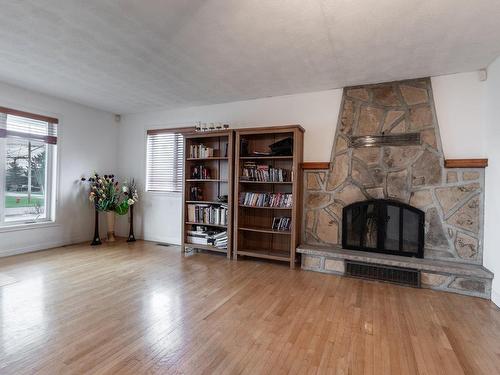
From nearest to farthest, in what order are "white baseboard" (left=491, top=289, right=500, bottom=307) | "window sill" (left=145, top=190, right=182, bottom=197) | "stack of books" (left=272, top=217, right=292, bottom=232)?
"white baseboard" (left=491, top=289, right=500, bottom=307) → "stack of books" (left=272, top=217, right=292, bottom=232) → "window sill" (left=145, top=190, right=182, bottom=197)

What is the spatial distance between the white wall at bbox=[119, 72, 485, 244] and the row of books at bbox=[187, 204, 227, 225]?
2.01 ft

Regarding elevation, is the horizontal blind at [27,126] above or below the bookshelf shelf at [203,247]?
above

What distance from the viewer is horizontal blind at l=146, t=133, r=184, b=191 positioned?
5.02 metres

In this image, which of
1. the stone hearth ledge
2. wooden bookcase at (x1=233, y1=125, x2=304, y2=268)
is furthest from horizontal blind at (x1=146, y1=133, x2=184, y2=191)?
the stone hearth ledge

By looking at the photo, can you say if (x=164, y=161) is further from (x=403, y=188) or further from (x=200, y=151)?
(x=403, y=188)

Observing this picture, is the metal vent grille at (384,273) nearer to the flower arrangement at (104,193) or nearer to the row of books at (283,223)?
the row of books at (283,223)

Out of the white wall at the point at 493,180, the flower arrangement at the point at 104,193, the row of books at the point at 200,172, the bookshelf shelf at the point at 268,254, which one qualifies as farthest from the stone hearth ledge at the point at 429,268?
the flower arrangement at the point at 104,193

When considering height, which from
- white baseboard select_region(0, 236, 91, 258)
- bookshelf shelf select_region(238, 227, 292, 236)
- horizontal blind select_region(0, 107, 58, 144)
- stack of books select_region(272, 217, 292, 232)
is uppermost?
horizontal blind select_region(0, 107, 58, 144)

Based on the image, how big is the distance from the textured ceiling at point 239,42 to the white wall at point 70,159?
19.5 inches

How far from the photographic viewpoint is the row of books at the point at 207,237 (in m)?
4.24

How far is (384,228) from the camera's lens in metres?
3.47

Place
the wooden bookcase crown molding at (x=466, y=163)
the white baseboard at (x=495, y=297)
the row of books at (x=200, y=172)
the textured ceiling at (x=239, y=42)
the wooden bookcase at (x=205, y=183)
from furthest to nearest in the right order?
the row of books at (x=200, y=172), the wooden bookcase at (x=205, y=183), the wooden bookcase crown molding at (x=466, y=163), the white baseboard at (x=495, y=297), the textured ceiling at (x=239, y=42)

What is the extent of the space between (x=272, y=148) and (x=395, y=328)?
2.63 m

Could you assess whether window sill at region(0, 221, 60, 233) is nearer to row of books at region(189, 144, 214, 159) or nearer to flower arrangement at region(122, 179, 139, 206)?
flower arrangement at region(122, 179, 139, 206)
